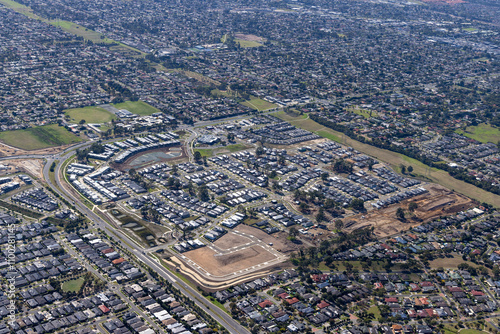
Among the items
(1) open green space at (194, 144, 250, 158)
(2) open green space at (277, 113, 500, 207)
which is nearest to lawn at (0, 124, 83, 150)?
(1) open green space at (194, 144, 250, 158)

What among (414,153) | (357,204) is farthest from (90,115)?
(414,153)

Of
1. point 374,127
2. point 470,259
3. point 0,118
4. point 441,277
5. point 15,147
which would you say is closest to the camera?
point 441,277

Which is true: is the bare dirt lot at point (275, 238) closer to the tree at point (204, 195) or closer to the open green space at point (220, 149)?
the tree at point (204, 195)

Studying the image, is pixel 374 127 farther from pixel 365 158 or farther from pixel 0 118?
pixel 0 118

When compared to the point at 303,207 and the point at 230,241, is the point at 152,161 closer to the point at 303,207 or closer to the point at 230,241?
the point at 230,241

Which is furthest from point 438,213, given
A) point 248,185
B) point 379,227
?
point 248,185

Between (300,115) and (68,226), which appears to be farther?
(300,115)
